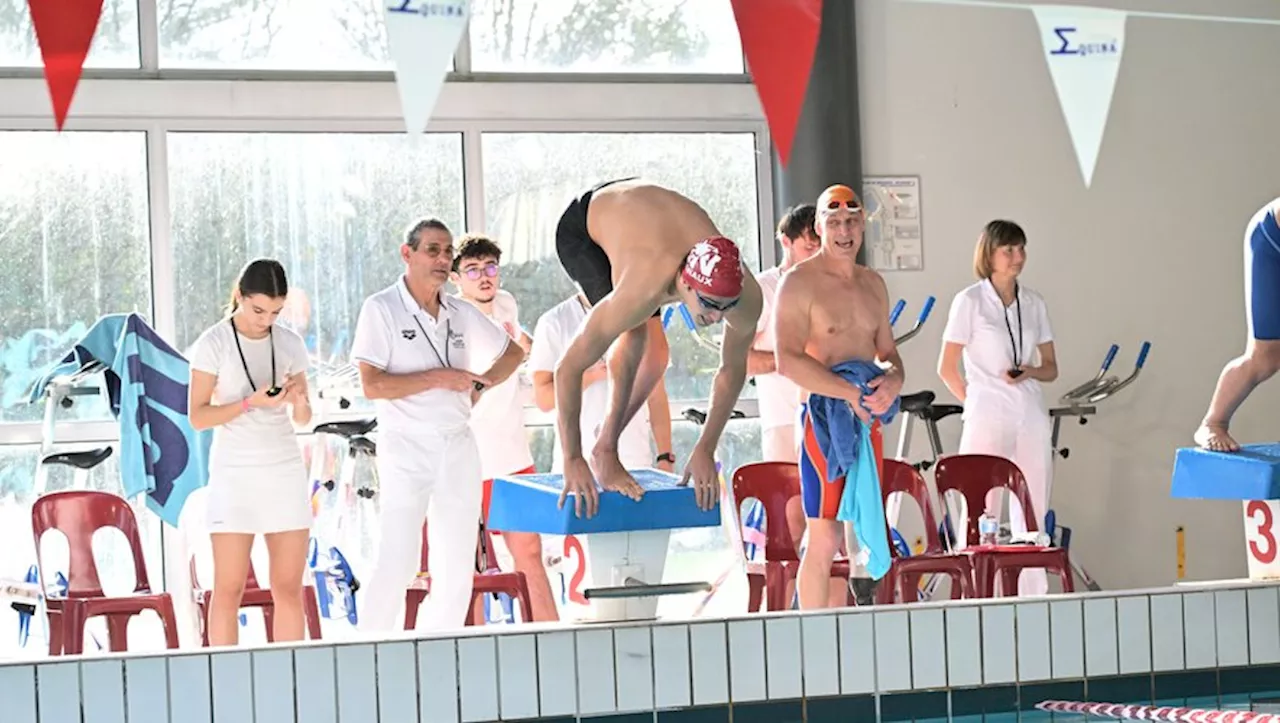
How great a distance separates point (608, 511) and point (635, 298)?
561mm

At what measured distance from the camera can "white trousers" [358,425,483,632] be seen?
5.52 meters

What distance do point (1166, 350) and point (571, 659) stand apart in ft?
18.8

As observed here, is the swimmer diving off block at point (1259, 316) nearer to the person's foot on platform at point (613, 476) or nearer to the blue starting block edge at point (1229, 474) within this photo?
the blue starting block edge at point (1229, 474)

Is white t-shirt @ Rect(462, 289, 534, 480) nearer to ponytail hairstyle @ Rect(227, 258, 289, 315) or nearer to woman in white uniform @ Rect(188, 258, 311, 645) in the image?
woman in white uniform @ Rect(188, 258, 311, 645)

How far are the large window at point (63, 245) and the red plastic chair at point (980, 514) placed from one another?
375 centimetres

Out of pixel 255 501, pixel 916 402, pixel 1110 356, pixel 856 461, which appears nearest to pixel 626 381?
pixel 856 461

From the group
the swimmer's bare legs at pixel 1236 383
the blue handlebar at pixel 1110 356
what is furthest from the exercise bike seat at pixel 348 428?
the blue handlebar at pixel 1110 356

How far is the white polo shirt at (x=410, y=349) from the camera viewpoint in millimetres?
5641

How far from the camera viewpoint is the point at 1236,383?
4.80 m

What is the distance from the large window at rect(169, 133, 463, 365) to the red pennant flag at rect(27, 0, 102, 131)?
357 cm

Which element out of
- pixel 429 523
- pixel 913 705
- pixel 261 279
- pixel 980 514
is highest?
pixel 261 279

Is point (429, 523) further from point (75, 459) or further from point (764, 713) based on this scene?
point (764, 713)

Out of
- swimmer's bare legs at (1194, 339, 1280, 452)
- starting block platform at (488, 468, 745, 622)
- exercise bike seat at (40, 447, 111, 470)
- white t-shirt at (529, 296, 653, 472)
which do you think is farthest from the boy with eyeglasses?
swimmer's bare legs at (1194, 339, 1280, 452)

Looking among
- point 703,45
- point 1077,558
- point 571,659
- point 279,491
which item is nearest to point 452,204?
point 703,45
